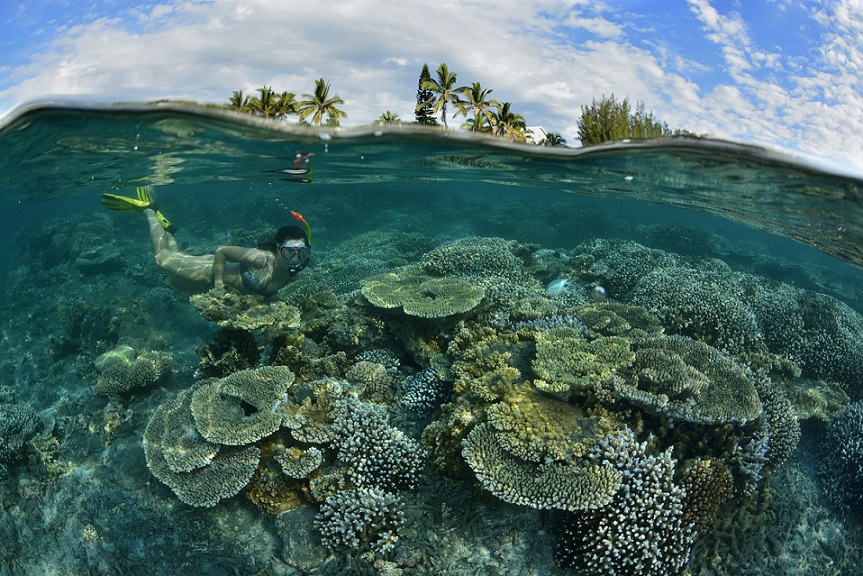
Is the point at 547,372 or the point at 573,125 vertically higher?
the point at 573,125

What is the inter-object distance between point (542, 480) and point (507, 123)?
10.7 meters

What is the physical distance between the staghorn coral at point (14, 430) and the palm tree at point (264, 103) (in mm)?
8276

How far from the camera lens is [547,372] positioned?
5.32 meters

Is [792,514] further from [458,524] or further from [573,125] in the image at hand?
[573,125]

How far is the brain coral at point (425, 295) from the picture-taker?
23.5 feet

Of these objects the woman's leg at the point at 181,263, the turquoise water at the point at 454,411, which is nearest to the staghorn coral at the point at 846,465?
the turquoise water at the point at 454,411

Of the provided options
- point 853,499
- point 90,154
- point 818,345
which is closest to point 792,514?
point 853,499

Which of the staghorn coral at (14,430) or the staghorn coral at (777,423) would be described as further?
the staghorn coral at (14,430)

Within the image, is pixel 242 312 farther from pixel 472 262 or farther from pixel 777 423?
pixel 777 423

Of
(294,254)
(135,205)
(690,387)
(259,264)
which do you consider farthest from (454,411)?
(135,205)

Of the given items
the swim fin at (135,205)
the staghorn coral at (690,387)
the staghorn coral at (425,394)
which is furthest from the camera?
the swim fin at (135,205)

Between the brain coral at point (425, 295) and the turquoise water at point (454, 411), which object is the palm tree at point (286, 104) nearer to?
the turquoise water at point (454, 411)

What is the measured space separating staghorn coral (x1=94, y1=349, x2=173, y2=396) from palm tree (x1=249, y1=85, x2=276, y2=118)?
22.9 feet

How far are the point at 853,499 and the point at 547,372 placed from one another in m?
5.25
